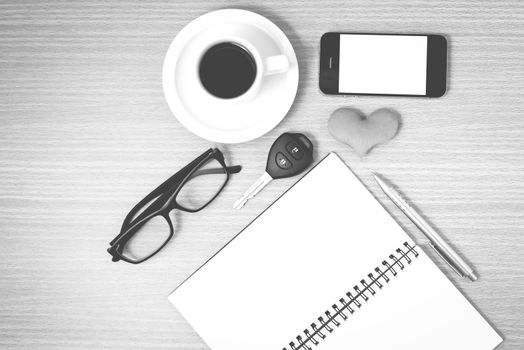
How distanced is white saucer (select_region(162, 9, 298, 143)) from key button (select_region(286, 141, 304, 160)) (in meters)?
0.04

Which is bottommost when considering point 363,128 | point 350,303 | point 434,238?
point 350,303

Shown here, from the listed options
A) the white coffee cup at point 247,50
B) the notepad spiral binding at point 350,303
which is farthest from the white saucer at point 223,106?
the notepad spiral binding at point 350,303

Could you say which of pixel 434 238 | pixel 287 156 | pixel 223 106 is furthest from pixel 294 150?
pixel 434 238

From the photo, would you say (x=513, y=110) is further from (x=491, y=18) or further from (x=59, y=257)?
(x=59, y=257)

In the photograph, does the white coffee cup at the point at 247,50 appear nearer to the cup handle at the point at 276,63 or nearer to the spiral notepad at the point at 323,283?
the cup handle at the point at 276,63

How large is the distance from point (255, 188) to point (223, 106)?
0.12 meters

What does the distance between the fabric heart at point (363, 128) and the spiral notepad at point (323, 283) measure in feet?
0.12

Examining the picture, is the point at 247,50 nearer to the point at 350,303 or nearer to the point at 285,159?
the point at 285,159

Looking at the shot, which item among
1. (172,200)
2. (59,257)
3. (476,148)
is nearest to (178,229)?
(172,200)

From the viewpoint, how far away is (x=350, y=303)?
69cm

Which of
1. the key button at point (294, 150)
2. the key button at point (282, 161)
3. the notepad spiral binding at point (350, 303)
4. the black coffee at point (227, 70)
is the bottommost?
the notepad spiral binding at point (350, 303)

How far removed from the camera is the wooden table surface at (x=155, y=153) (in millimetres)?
685

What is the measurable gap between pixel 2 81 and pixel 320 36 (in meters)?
0.46

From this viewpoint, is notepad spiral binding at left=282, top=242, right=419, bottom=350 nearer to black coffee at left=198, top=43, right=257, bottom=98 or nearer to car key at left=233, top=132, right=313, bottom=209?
car key at left=233, top=132, right=313, bottom=209
